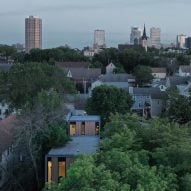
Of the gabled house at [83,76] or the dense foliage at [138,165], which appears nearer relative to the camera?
the dense foliage at [138,165]

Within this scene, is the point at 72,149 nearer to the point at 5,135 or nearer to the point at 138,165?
the point at 5,135

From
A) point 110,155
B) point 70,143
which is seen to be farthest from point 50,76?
point 110,155

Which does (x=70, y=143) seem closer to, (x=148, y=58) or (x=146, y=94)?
(x=146, y=94)

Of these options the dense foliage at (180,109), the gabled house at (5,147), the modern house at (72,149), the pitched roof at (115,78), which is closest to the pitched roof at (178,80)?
the pitched roof at (115,78)

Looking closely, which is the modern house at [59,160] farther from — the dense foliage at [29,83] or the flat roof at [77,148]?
the dense foliage at [29,83]

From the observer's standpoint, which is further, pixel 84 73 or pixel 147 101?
pixel 84 73

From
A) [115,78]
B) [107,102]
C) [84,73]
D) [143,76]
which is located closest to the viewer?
[107,102]

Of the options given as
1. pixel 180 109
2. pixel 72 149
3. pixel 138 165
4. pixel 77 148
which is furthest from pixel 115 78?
pixel 138 165

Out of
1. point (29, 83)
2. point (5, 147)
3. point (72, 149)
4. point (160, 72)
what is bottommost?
point (5, 147)
